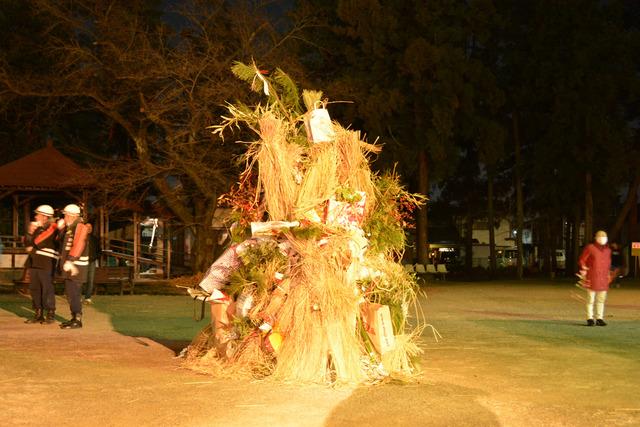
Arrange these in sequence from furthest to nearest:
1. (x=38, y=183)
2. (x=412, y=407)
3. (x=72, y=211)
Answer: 1. (x=38, y=183)
2. (x=72, y=211)
3. (x=412, y=407)

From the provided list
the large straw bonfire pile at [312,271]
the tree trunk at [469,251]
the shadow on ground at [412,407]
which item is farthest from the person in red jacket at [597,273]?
the tree trunk at [469,251]

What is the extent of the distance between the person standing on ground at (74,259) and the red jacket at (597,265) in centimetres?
892

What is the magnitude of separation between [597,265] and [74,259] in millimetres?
9305

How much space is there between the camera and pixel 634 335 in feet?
48.2

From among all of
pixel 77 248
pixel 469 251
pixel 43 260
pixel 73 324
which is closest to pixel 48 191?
pixel 43 260

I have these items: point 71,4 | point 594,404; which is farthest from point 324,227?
point 71,4

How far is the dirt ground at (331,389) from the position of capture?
25.4 ft

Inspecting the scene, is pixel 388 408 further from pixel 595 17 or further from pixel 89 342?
pixel 595 17

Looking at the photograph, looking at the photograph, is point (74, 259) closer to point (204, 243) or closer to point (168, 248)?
point (204, 243)

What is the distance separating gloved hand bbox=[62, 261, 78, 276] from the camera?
14241 millimetres

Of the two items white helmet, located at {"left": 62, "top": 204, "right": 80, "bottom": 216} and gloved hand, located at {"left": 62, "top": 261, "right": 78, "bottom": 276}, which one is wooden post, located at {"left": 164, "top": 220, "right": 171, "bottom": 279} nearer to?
white helmet, located at {"left": 62, "top": 204, "right": 80, "bottom": 216}

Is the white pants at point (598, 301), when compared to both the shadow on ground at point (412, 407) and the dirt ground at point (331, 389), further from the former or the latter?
the shadow on ground at point (412, 407)

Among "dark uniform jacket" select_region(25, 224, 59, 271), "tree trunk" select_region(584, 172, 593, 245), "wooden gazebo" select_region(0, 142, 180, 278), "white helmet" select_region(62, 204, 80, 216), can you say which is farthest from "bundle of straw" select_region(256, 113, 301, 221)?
"tree trunk" select_region(584, 172, 593, 245)

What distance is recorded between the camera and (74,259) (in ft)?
47.1
